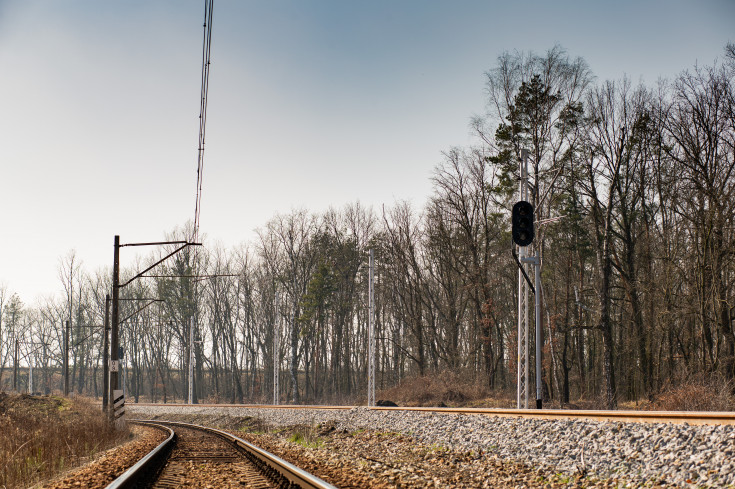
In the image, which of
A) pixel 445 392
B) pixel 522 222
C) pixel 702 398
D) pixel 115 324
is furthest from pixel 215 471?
pixel 445 392

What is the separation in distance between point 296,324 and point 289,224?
904 cm

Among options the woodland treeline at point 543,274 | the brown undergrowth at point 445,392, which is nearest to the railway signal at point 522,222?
the woodland treeline at point 543,274

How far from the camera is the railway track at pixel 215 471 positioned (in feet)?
29.6

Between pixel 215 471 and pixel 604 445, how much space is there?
6.53 m

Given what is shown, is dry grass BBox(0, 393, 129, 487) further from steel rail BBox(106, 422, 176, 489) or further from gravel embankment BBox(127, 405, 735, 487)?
gravel embankment BBox(127, 405, 735, 487)

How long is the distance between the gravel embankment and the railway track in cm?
404

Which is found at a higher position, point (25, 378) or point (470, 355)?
point (470, 355)

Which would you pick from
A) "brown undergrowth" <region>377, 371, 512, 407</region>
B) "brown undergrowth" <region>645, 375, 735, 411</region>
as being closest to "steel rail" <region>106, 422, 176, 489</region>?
"brown undergrowth" <region>645, 375, 735, 411</region>

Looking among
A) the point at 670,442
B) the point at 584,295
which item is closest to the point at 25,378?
the point at 584,295

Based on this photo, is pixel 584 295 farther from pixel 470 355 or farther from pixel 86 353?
pixel 86 353

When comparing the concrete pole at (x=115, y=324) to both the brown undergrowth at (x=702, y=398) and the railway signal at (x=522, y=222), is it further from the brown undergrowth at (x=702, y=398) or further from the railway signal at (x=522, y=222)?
the brown undergrowth at (x=702, y=398)

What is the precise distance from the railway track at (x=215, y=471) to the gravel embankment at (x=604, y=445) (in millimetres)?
4036

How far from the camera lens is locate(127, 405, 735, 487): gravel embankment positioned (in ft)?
25.3

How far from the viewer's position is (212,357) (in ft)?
242
